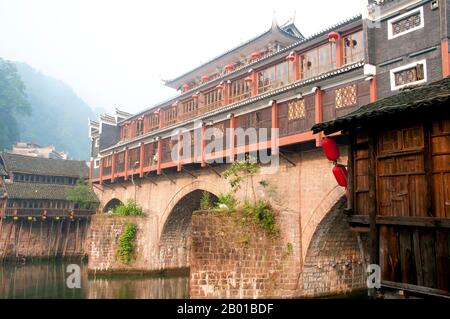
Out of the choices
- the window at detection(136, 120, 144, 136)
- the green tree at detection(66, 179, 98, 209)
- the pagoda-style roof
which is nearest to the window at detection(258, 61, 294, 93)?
the pagoda-style roof

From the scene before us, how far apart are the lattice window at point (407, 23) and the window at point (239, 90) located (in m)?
9.50

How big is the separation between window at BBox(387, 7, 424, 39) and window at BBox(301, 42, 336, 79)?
331 cm

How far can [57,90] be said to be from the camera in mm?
150750

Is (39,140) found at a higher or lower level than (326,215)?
higher

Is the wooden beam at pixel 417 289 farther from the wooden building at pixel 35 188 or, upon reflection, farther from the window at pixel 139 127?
the wooden building at pixel 35 188

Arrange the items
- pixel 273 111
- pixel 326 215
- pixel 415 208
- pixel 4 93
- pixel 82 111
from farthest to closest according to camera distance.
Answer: pixel 82 111 < pixel 4 93 < pixel 273 111 < pixel 326 215 < pixel 415 208


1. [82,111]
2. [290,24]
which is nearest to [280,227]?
[290,24]

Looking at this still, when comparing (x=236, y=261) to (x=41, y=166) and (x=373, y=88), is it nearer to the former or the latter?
(x=373, y=88)

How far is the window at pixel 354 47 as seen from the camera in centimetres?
1536

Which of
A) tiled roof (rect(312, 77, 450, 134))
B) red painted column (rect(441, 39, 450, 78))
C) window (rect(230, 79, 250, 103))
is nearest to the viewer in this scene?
tiled roof (rect(312, 77, 450, 134))

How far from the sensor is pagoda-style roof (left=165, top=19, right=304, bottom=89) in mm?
24891

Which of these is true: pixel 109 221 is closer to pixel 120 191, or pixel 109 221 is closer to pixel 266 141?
pixel 120 191

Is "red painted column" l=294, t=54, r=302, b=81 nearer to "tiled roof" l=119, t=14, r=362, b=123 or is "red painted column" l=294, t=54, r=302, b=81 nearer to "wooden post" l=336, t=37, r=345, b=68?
"tiled roof" l=119, t=14, r=362, b=123

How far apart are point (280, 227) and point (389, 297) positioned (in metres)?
8.94
